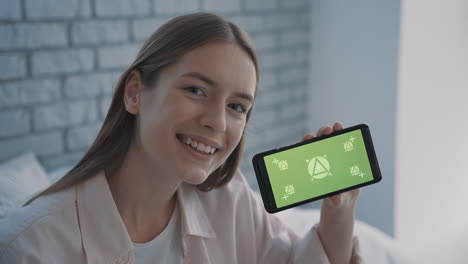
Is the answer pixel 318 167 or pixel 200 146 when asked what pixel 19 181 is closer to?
pixel 200 146

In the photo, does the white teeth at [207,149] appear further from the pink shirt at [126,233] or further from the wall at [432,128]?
the wall at [432,128]

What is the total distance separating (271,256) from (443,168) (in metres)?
1.55

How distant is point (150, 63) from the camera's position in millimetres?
1113

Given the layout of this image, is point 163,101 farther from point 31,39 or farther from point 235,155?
point 31,39

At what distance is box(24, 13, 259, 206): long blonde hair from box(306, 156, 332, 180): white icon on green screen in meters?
Result: 0.21

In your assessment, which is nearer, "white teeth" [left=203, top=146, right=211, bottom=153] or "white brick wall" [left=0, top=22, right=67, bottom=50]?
"white teeth" [left=203, top=146, right=211, bottom=153]

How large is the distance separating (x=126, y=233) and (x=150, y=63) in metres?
0.32

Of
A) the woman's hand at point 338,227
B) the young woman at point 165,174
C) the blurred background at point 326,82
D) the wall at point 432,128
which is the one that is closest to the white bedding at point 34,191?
the blurred background at point 326,82

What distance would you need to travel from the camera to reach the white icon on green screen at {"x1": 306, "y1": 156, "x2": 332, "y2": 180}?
110 centimetres

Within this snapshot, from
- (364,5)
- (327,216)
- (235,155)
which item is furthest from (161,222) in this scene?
(364,5)

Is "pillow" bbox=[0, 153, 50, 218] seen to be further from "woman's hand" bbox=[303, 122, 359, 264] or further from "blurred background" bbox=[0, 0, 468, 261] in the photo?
"woman's hand" bbox=[303, 122, 359, 264]

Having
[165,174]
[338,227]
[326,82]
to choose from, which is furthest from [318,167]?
[326,82]

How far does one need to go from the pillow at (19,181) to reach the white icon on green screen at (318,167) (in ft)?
2.37

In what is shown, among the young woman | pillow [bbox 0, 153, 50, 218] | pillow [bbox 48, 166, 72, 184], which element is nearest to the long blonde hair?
the young woman
